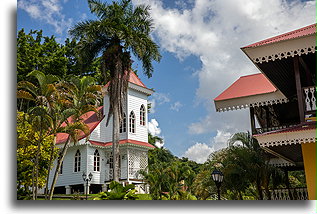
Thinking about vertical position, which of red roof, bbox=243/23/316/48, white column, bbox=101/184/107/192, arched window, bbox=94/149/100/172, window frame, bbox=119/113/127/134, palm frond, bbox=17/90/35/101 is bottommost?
white column, bbox=101/184/107/192

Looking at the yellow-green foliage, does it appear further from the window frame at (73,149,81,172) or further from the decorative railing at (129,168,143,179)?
the decorative railing at (129,168,143,179)

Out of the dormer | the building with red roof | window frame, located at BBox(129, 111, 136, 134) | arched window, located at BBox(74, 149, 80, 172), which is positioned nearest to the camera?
the building with red roof

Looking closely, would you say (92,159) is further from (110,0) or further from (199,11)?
(199,11)

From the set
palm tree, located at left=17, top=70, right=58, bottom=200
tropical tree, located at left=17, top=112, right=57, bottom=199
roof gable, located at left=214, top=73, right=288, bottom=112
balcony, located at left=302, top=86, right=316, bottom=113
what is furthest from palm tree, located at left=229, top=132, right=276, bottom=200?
tropical tree, located at left=17, top=112, right=57, bottom=199

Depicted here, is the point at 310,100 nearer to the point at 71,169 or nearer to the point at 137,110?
the point at 137,110

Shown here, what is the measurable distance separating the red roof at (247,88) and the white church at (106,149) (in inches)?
49.8

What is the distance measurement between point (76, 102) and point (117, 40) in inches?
51.1

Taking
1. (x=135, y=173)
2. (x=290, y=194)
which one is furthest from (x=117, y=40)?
(x=290, y=194)

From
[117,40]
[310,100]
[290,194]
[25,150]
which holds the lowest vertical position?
[290,194]

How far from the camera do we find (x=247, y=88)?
6.55 metres

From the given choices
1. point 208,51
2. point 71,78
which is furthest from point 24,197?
point 208,51

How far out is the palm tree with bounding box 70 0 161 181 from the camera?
256 inches

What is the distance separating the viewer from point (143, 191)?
19.4 feet

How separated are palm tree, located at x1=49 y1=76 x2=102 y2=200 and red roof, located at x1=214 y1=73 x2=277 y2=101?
2.26 metres
